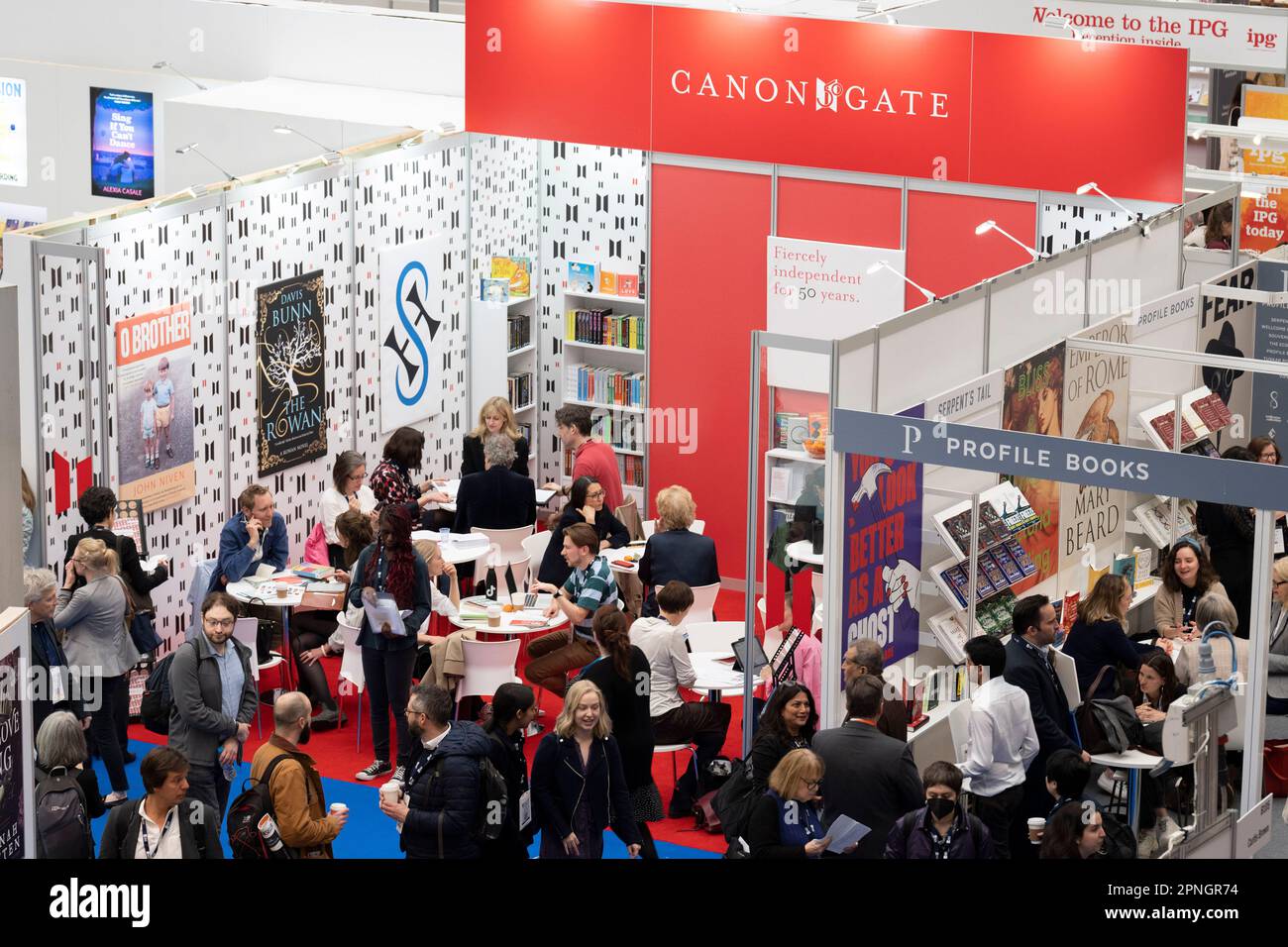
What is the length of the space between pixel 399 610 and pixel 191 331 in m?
2.69

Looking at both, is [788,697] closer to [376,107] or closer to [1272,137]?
[1272,137]

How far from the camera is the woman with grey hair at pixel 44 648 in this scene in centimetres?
841

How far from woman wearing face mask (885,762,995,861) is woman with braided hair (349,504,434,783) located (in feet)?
10.7

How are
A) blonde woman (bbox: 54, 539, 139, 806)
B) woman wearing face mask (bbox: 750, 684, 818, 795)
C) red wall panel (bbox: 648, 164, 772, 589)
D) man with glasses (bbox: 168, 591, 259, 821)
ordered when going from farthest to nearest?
red wall panel (bbox: 648, 164, 772, 589) → blonde woman (bbox: 54, 539, 139, 806) → man with glasses (bbox: 168, 591, 259, 821) → woman wearing face mask (bbox: 750, 684, 818, 795)

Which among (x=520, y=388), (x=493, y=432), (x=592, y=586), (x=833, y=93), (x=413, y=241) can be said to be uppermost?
(x=833, y=93)

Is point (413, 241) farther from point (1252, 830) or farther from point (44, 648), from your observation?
point (1252, 830)

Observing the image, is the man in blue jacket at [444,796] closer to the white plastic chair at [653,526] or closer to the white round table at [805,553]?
the white round table at [805,553]

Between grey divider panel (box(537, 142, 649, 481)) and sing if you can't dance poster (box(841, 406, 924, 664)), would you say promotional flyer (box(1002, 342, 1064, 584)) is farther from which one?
grey divider panel (box(537, 142, 649, 481))

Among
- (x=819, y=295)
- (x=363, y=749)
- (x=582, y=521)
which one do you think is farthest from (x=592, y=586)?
(x=819, y=295)

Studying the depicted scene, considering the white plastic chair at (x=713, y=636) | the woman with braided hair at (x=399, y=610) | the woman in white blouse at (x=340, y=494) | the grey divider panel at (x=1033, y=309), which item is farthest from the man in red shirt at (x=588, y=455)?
the grey divider panel at (x=1033, y=309)

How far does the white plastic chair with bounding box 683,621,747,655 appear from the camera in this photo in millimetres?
9852

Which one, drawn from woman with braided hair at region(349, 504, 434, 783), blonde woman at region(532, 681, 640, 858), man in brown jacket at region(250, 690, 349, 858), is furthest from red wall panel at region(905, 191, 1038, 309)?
man in brown jacket at region(250, 690, 349, 858)

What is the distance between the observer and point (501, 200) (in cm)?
1316

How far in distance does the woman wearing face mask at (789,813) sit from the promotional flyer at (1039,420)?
9.07ft
